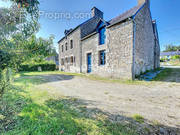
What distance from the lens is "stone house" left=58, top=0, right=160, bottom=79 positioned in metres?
6.28

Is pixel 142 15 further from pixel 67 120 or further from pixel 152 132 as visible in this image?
pixel 67 120

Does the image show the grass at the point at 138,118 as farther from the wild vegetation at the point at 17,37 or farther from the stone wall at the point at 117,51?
the stone wall at the point at 117,51

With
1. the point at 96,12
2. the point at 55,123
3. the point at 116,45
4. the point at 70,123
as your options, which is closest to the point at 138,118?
the point at 70,123

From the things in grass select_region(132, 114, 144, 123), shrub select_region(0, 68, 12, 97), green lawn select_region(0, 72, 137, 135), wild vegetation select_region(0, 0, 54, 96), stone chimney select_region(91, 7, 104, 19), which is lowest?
grass select_region(132, 114, 144, 123)

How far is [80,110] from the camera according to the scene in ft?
7.57

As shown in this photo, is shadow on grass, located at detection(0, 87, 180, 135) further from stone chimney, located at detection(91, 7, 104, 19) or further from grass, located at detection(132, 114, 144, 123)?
stone chimney, located at detection(91, 7, 104, 19)

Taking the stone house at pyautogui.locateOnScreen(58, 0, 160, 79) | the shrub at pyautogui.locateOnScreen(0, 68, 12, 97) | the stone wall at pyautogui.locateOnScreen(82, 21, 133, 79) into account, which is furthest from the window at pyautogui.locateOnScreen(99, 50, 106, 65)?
the shrub at pyautogui.locateOnScreen(0, 68, 12, 97)

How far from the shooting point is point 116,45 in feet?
23.0

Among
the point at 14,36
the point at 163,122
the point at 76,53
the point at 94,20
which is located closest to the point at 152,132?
the point at 163,122

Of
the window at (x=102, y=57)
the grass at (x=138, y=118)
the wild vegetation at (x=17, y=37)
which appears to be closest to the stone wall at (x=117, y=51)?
the window at (x=102, y=57)

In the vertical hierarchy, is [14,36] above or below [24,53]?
above

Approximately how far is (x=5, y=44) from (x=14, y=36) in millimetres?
361

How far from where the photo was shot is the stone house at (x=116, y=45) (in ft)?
20.6

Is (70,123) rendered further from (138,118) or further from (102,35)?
(102,35)
